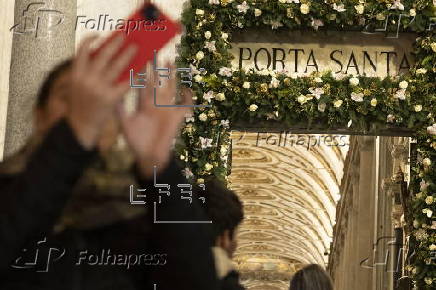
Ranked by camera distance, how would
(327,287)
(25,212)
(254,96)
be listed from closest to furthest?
1. (25,212)
2. (327,287)
3. (254,96)

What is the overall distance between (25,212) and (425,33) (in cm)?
785

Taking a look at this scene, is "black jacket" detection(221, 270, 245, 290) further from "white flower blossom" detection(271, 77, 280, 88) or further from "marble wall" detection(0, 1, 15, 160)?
"white flower blossom" detection(271, 77, 280, 88)

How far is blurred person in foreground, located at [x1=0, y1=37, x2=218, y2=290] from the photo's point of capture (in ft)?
4.35

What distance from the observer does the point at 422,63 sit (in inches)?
341

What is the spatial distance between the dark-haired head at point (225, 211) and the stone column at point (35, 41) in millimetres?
4892

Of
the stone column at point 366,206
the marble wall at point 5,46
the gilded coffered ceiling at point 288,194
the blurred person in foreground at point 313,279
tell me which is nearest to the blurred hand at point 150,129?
the blurred person in foreground at point 313,279

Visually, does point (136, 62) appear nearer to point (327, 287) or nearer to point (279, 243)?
point (327, 287)

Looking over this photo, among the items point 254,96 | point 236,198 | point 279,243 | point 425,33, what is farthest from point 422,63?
point 279,243

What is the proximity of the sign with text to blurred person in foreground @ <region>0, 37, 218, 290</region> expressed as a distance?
7519 mm

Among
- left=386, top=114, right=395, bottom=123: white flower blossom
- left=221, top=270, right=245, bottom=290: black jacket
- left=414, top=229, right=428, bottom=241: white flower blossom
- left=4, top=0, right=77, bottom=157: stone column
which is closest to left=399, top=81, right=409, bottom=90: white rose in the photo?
left=386, top=114, right=395, bottom=123: white flower blossom

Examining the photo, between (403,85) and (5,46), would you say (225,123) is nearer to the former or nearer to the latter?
(403,85)

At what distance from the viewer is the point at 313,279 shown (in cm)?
303

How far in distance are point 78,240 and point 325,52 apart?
7.72 metres

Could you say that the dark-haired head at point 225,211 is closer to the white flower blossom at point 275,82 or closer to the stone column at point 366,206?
the white flower blossom at point 275,82
